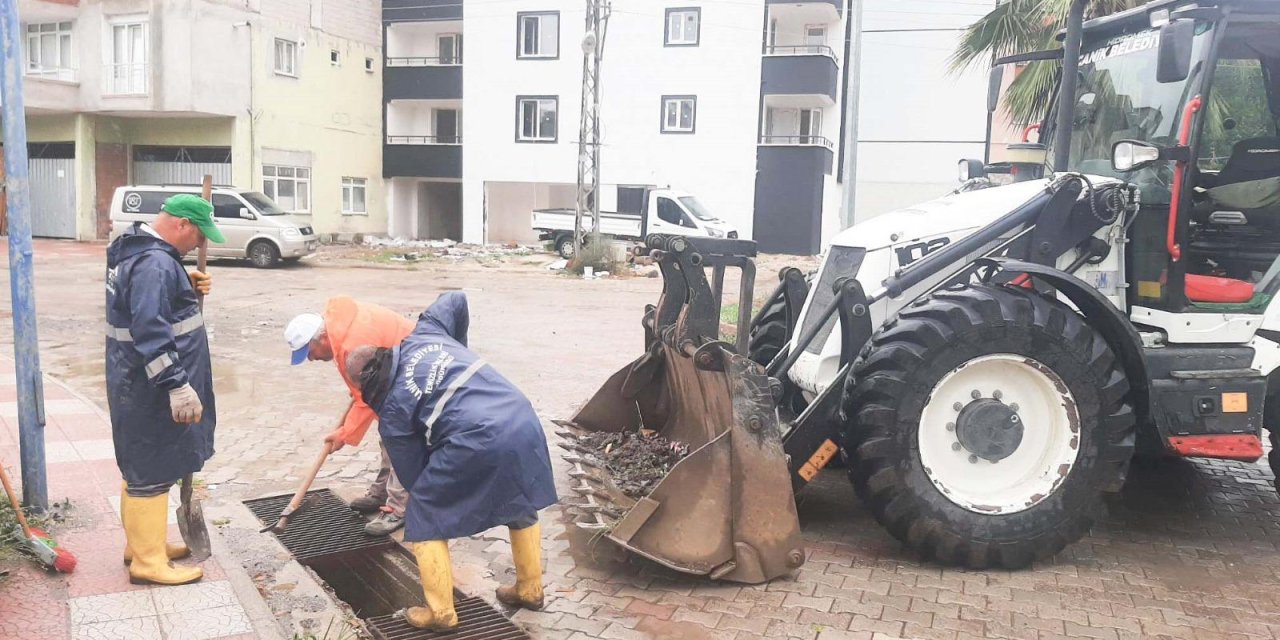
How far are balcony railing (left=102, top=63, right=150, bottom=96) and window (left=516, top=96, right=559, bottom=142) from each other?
10307 millimetres

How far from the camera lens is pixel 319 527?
17.6ft

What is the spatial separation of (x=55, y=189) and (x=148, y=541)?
27.0m

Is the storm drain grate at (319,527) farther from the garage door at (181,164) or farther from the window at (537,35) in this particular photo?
the window at (537,35)

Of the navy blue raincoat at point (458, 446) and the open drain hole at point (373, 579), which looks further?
the open drain hole at point (373, 579)

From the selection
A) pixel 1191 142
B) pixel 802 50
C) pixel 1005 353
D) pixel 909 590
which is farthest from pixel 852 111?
pixel 802 50

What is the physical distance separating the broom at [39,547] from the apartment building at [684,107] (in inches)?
982

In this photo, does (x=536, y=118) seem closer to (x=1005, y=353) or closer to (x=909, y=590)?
(x=1005, y=353)

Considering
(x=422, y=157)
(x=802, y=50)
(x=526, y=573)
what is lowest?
(x=526, y=573)

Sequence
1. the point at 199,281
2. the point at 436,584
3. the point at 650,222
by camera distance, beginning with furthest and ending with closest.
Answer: the point at 650,222 < the point at 199,281 < the point at 436,584

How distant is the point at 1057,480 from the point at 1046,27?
1011 cm

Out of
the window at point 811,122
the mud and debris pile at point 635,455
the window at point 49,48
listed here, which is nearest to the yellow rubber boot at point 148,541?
the mud and debris pile at point 635,455

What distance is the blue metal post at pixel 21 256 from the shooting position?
4652 mm

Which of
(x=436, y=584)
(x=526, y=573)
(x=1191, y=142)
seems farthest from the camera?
(x=1191, y=142)

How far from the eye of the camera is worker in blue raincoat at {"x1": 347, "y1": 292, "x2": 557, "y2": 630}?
3893 millimetres
